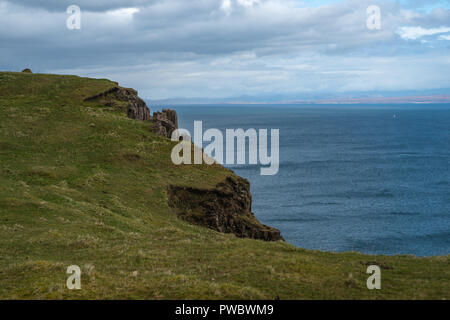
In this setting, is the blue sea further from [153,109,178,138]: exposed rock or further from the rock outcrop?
the rock outcrop

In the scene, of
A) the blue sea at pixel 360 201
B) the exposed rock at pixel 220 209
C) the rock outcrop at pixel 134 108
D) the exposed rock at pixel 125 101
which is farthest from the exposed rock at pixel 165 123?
the blue sea at pixel 360 201

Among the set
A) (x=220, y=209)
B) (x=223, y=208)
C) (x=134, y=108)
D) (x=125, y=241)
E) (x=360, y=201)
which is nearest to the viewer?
(x=125, y=241)

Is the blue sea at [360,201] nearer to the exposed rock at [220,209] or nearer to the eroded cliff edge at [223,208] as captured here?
the eroded cliff edge at [223,208]

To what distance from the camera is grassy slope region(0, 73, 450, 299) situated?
18609 millimetres

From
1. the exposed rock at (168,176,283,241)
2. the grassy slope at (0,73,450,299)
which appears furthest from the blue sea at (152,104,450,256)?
the grassy slope at (0,73,450,299)

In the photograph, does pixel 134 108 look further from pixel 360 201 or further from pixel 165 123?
pixel 360 201

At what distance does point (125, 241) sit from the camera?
1118 inches

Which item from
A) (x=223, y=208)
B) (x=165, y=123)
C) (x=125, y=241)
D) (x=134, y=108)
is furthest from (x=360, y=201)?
(x=125, y=241)

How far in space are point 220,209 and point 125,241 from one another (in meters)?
20.6

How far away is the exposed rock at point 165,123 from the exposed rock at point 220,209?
1684cm

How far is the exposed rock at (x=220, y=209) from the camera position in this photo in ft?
153

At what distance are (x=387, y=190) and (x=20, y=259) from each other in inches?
4091

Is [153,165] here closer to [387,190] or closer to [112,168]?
[112,168]

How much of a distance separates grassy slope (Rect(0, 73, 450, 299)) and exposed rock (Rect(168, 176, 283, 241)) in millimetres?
1806
